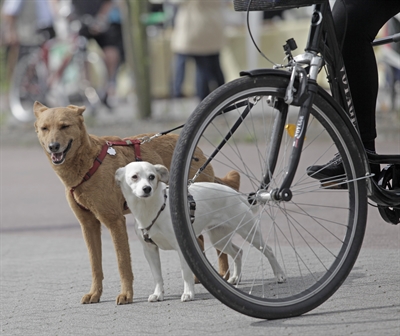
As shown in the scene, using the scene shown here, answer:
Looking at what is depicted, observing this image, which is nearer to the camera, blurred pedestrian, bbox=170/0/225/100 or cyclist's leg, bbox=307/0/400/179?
cyclist's leg, bbox=307/0/400/179

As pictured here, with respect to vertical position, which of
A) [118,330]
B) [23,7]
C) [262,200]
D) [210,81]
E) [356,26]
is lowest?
[118,330]

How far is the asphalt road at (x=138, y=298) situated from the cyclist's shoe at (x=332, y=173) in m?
0.57

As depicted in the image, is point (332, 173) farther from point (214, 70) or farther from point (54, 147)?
point (214, 70)

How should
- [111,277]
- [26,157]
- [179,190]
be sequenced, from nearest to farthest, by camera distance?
1. [179,190]
2. [111,277]
3. [26,157]

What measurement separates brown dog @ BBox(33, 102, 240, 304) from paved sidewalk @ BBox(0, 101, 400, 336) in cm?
23

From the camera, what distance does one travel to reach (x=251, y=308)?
3646 millimetres

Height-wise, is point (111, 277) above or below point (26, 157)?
below

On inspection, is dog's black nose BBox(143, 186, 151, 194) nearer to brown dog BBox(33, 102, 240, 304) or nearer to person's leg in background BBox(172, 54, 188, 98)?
brown dog BBox(33, 102, 240, 304)

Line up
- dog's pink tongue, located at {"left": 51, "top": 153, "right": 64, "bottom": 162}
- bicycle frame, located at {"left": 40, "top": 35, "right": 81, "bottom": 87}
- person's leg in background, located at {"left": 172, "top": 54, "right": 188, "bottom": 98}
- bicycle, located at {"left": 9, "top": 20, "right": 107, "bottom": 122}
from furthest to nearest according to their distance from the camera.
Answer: person's leg in background, located at {"left": 172, "top": 54, "right": 188, "bottom": 98} < bicycle, located at {"left": 9, "top": 20, "right": 107, "bottom": 122} < bicycle frame, located at {"left": 40, "top": 35, "right": 81, "bottom": 87} < dog's pink tongue, located at {"left": 51, "top": 153, "right": 64, "bottom": 162}

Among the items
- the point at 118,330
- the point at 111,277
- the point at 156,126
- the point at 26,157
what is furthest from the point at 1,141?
the point at 118,330

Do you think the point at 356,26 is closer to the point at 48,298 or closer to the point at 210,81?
the point at 48,298

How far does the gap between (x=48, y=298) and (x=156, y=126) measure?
8.24 m

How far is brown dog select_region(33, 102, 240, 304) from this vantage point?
457 centimetres

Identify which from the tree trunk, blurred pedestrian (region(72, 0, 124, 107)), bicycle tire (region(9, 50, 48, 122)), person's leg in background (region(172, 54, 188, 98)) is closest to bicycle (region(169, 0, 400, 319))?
the tree trunk
